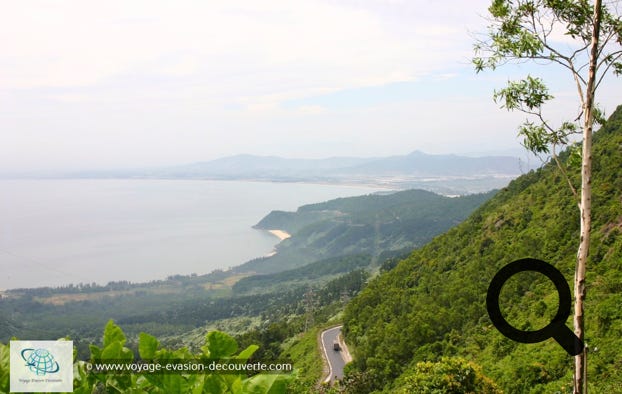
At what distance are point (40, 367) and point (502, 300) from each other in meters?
21.0

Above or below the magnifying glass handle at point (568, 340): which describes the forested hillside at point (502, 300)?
below

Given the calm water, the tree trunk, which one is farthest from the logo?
the calm water

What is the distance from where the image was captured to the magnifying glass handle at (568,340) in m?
3.29

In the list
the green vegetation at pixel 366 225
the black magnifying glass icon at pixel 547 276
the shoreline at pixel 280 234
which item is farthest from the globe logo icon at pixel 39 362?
the shoreline at pixel 280 234

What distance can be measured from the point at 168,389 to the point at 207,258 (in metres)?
138

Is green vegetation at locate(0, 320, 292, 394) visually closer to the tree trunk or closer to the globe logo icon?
the globe logo icon

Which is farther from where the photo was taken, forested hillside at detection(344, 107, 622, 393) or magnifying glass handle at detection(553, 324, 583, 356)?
forested hillside at detection(344, 107, 622, 393)

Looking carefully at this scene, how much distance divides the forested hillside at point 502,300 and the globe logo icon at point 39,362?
20.2 ft

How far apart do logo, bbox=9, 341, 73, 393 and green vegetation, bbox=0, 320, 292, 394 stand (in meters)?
0.02

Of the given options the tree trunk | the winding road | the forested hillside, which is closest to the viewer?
the tree trunk

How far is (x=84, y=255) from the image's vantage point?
140 m

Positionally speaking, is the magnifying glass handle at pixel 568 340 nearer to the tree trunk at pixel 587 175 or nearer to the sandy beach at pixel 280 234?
the tree trunk at pixel 587 175

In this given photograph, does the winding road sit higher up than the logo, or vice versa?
the logo

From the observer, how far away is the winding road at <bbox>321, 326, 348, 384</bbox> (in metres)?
23.8
